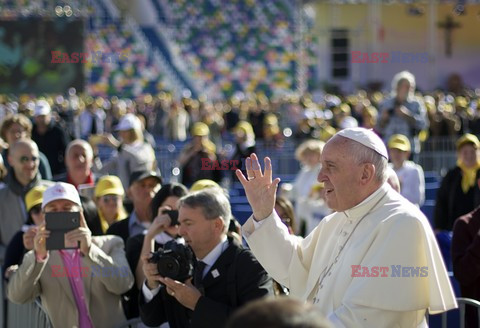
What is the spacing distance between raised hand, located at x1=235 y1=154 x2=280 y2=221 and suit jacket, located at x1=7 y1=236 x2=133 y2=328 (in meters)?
1.69

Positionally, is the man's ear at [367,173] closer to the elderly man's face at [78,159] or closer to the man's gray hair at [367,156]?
the man's gray hair at [367,156]

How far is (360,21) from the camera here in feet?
153

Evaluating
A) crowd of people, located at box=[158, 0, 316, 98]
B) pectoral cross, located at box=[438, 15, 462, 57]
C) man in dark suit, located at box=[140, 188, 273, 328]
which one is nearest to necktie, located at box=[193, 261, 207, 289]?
man in dark suit, located at box=[140, 188, 273, 328]

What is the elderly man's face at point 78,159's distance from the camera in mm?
9211

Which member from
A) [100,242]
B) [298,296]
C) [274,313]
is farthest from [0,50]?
[274,313]

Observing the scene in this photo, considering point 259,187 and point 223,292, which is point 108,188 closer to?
point 223,292

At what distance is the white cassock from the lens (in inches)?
160

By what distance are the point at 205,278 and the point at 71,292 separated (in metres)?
1.08

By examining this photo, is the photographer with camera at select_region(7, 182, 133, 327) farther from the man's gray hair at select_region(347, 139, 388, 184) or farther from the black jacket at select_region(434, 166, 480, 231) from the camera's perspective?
the black jacket at select_region(434, 166, 480, 231)

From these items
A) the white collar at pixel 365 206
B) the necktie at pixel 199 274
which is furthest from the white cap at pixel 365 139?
the necktie at pixel 199 274

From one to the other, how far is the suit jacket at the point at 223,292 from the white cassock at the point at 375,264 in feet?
2.12

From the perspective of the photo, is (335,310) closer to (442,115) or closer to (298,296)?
(298,296)

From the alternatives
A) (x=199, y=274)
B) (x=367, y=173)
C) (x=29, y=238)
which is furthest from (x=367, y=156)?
(x=29, y=238)

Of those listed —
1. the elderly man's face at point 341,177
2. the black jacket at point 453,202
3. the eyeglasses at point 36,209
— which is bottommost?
the black jacket at point 453,202
